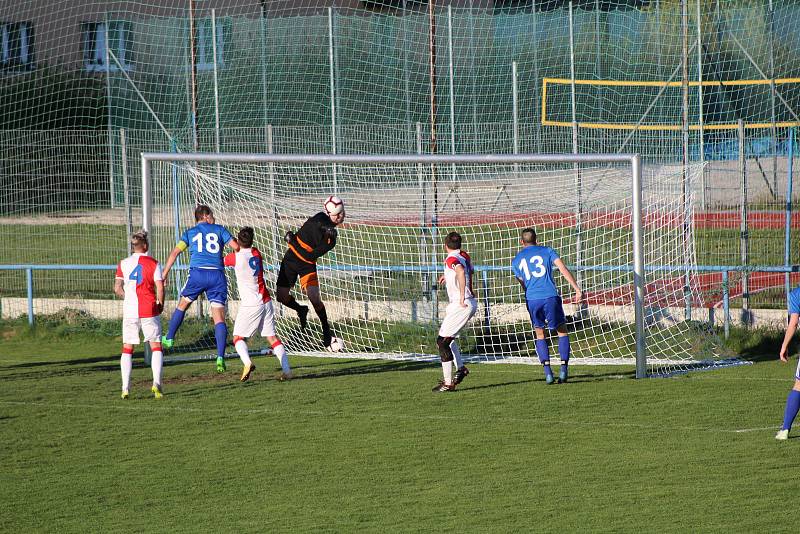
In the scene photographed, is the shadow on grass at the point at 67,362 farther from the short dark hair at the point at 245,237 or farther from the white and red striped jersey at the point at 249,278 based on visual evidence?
the short dark hair at the point at 245,237

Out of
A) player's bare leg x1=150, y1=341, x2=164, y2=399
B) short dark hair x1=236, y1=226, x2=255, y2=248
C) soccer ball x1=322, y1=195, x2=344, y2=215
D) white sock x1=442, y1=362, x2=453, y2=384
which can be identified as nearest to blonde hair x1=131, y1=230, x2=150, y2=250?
player's bare leg x1=150, y1=341, x2=164, y2=399

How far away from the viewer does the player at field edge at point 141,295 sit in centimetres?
1132

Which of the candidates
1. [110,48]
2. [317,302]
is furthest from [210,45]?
[317,302]

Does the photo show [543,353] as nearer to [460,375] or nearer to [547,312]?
[547,312]

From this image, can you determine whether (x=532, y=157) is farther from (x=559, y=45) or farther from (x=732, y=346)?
(x=559, y=45)

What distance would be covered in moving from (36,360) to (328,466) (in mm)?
7671

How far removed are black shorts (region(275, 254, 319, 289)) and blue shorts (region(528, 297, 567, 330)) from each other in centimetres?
268

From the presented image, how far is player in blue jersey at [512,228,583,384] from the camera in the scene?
1224 cm

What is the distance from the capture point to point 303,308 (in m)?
13.6

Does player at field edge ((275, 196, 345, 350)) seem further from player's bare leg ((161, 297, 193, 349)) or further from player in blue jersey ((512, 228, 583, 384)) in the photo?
player in blue jersey ((512, 228, 583, 384))

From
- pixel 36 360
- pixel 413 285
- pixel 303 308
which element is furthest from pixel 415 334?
pixel 36 360

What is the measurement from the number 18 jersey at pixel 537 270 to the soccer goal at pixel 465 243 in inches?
74.8

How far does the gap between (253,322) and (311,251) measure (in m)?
1.16

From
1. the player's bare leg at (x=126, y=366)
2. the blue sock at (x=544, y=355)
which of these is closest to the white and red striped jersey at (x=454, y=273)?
the blue sock at (x=544, y=355)
